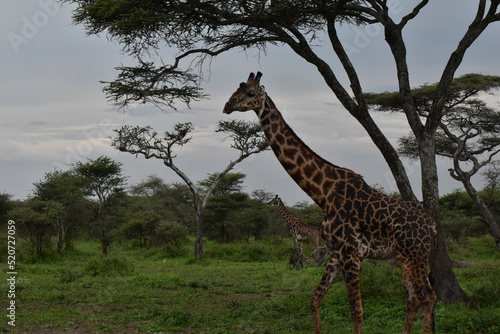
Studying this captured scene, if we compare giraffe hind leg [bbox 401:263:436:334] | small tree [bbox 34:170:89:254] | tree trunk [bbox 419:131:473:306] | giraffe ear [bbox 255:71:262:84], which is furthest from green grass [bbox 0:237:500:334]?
small tree [bbox 34:170:89:254]

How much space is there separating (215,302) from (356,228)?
4.94 meters

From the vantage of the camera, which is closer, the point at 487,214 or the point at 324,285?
the point at 324,285

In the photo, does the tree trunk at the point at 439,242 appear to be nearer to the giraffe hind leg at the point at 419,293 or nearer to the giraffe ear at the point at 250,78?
the giraffe hind leg at the point at 419,293

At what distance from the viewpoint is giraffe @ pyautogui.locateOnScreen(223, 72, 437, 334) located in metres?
6.00

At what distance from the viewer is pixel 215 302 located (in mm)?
10266

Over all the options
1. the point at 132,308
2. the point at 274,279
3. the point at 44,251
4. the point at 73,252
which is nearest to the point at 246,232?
the point at 73,252

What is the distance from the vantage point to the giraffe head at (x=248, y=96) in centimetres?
625

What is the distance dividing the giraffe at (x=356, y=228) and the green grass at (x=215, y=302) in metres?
1.53

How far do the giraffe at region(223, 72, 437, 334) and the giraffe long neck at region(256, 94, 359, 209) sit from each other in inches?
0.5

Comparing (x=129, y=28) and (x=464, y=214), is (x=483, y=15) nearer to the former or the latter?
(x=129, y=28)

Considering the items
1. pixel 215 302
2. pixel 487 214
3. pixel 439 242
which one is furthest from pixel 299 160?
pixel 487 214

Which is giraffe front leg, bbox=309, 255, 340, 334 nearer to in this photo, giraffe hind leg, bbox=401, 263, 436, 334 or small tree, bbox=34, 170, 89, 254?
giraffe hind leg, bbox=401, 263, 436, 334

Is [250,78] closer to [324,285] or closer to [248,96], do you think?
[248,96]

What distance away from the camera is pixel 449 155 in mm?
24172
